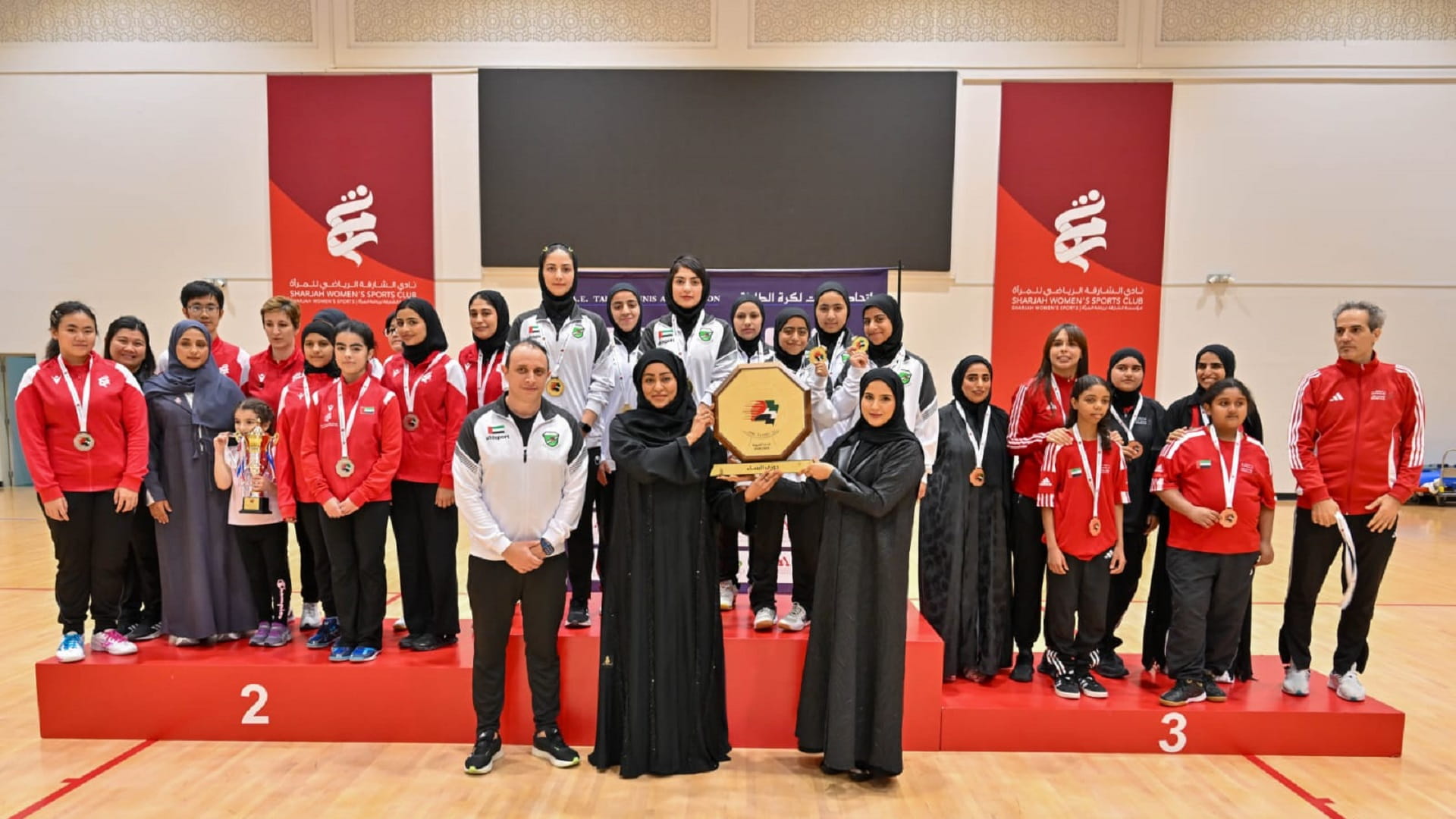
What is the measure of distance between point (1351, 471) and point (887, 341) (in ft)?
7.17

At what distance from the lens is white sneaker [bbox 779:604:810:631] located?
3527mm

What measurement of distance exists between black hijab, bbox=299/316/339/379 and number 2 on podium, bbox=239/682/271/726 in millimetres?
1424

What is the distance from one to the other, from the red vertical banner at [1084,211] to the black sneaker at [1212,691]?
663cm

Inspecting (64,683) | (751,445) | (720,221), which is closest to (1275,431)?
(720,221)

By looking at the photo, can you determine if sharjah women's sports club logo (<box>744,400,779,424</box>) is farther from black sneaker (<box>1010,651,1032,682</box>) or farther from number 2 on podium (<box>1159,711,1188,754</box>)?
number 2 on podium (<box>1159,711,1188,754</box>)

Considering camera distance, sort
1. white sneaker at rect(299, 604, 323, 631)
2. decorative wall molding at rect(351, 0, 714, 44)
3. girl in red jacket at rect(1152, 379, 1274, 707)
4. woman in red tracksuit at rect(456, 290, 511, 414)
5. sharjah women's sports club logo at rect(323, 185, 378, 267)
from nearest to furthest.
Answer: girl in red jacket at rect(1152, 379, 1274, 707) → woman in red tracksuit at rect(456, 290, 511, 414) → white sneaker at rect(299, 604, 323, 631) → decorative wall molding at rect(351, 0, 714, 44) → sharjah women's sports club logo at rect(323, 185, 378, 267)

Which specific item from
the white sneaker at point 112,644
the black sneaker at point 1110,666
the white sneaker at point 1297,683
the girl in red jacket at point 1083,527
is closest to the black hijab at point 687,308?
the girl in red jacket at point 1083,527

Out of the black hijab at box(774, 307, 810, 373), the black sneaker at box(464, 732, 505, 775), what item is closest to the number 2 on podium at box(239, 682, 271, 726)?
the black sneaker at box(464, 732, 505, 775)

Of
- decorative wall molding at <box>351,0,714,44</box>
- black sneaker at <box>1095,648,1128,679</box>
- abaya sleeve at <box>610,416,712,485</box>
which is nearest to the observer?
abaya sleeve at <box>610,416,712,485</box>

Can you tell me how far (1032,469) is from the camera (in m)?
3.71

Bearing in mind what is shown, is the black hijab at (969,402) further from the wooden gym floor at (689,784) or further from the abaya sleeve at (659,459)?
the wooden gym floor at (689,784)

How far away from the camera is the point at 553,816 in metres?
2.82

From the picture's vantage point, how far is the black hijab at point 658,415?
306 centimetres

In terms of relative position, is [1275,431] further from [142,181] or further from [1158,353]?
[142,181]
